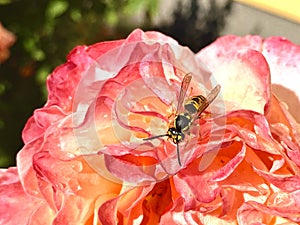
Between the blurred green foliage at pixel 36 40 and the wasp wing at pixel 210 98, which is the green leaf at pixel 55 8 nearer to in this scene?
the blurred green foliage at pixel 36 40

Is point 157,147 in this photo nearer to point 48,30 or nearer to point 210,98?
point 210,98

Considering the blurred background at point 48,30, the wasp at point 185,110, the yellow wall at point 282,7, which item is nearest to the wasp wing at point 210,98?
the wasp at point 185,110

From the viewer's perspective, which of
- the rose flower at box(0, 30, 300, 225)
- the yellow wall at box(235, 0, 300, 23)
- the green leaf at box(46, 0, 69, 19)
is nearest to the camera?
the rose flower at box(0, 30, 300, 225)

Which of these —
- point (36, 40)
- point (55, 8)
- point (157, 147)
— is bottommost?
point (36, 40)

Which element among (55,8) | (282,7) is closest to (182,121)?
(55,8)

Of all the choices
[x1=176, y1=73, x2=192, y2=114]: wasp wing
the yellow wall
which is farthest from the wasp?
the yellow wall

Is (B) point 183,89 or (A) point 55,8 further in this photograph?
(A) point 55,8

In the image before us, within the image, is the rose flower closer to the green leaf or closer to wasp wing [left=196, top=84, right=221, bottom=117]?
wasp wing [left=196, top=84, right=221, bottom=117]
